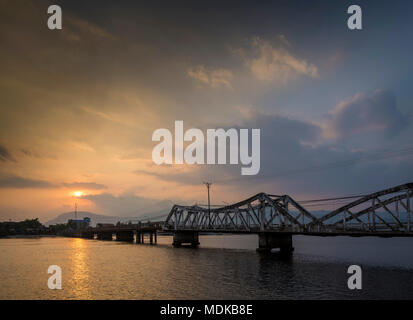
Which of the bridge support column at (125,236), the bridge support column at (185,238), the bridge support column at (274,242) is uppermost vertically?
the bridge support column at (274,242)

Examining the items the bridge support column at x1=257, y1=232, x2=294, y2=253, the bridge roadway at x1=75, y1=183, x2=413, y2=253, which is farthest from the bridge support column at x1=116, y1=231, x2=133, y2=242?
the bridge support column at x1=257, y1=232, x2=294, y2=253

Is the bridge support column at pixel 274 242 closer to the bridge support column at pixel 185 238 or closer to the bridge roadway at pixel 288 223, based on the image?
the bridge roadway at pixel 288 223

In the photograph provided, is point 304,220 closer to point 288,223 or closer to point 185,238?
point 288,223

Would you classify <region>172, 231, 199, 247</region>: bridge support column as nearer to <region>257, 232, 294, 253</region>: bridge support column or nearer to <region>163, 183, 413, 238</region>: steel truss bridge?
<region>163, 183, 413, 238</region>: steel truss bridge

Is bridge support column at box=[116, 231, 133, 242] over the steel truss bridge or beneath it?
beneath

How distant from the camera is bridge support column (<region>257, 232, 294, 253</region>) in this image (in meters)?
87.4

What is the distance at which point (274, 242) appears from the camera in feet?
289

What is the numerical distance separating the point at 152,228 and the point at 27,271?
3599 inches

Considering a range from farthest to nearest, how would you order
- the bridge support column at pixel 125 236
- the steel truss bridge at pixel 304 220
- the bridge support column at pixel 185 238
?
the bridge support column at pixel 125 236 < the bridge support column at pixel 185 238 < the steel truss bridge at pixel 304 220

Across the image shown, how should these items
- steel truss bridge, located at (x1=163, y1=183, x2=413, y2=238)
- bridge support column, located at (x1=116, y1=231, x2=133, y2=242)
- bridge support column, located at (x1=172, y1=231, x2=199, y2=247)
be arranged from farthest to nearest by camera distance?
bridge support column, located at (x1=116, y1=231, x2=133, y2=242), bridge support column, located at (x1=172, y1=231, x2=199, y2=247), steel truss bridge, located at (x1=163, y1=183, x2=413, y2=238)

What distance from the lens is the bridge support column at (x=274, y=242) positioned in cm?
8744

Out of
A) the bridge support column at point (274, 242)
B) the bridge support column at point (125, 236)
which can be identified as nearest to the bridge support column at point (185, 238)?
the bridge support column at point (274, 242)

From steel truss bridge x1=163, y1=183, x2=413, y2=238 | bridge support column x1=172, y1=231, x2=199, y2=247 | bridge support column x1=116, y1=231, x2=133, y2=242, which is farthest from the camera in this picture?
bridge support column x1=116, y1=231, x2=133, y2=242
